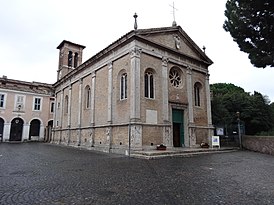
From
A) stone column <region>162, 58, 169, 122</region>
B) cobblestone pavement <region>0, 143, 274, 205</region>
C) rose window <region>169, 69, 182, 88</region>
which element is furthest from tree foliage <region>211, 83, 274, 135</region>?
cobblestone pavement <region>0, 143, 274, 205</region>

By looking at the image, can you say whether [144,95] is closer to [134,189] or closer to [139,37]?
[139,37]

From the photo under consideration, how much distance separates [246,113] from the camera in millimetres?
23109

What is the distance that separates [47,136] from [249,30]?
101 feet

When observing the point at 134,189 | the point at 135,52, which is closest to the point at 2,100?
the point at 135,52

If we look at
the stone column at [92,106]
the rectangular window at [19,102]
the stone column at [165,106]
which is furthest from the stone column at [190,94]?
the rectangular window at [19,102]

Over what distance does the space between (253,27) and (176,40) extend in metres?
6.26

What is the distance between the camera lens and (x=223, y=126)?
21.7 meters

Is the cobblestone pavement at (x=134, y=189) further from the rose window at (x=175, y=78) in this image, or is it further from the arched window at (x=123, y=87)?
the rose window at (x=175, y=78)

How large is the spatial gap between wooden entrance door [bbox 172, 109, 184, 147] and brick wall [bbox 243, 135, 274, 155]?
6105 millimetres

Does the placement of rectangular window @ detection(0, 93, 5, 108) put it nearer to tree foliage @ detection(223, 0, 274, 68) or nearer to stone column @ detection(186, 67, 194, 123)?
stone column @ detection(186, 67, 194, 123)

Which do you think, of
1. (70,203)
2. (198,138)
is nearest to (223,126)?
(198,138)

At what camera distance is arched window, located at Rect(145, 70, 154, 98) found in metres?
15.9

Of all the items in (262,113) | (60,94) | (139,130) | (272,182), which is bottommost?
(272,182)

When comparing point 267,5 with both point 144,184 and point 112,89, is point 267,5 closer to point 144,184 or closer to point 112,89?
point 112,89
